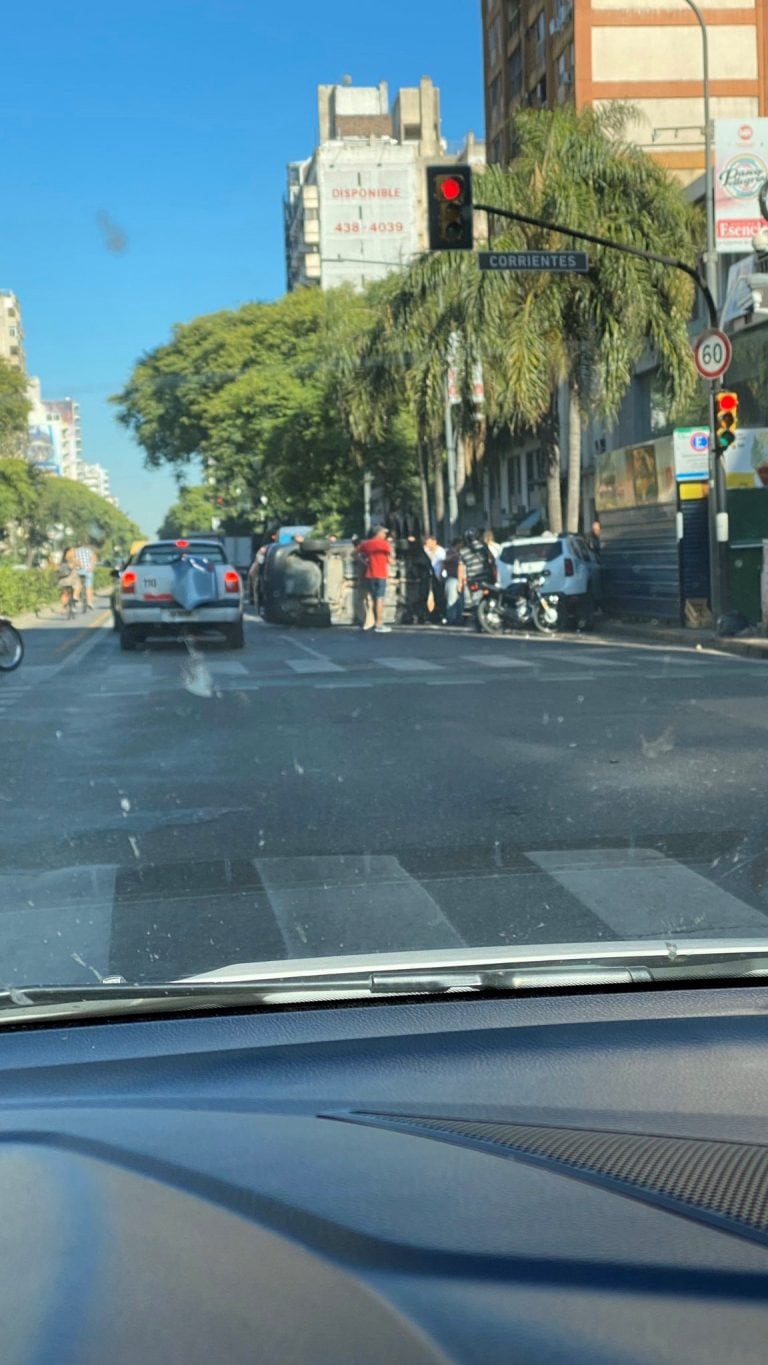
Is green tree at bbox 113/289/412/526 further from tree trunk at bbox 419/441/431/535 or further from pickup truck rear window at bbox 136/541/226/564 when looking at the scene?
pickup truck rear window at bbox 136/541/226/564

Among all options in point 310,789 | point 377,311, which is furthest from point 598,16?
point 310,789

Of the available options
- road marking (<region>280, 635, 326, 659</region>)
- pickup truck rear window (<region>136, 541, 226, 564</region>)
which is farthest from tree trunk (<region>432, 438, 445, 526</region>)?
pickup truck rear window (<region>136, 541, 226, 564</region>)

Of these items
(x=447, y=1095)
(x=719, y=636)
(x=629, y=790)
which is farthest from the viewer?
(x=719, y=636)

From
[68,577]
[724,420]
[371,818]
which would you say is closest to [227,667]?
[724,420]

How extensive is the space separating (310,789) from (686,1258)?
7.54 metres

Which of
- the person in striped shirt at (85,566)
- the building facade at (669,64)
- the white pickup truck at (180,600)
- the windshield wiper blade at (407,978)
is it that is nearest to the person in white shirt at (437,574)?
the white pickup truck at (180,600)

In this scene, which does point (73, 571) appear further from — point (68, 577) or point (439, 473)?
point (439, 473)

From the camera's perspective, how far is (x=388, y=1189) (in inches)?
75.7

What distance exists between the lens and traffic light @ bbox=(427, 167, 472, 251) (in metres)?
18.7

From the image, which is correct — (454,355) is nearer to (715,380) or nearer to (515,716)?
(715,380)

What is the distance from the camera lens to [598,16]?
177ft

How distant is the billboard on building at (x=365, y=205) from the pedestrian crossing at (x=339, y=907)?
111 m

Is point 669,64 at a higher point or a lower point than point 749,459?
higher

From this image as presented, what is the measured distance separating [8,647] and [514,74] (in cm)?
5132
